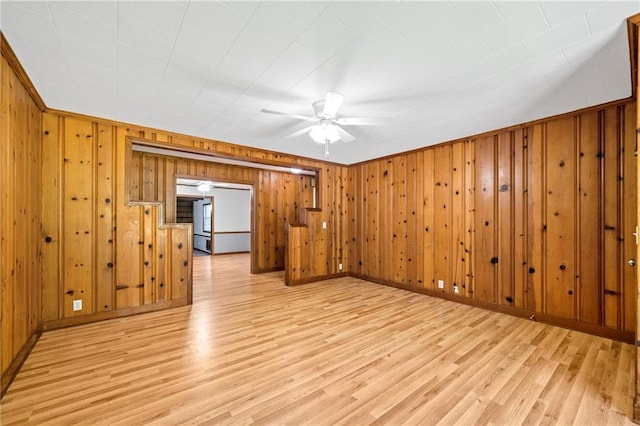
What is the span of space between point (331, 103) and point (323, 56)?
A: 0.50 m

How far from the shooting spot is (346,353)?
247cm

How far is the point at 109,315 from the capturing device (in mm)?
3275

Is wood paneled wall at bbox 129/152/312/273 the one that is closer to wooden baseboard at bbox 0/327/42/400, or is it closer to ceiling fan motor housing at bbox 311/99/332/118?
wooden baseboard at bbox 0/327/42/400

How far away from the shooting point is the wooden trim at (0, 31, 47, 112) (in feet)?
6.05

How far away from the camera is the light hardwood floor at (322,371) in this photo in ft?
5.64

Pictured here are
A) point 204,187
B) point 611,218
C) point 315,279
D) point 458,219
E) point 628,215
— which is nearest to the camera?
point 628,215

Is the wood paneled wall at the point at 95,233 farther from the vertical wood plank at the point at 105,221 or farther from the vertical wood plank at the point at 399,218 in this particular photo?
the vertical wood plank at the point at 399,218

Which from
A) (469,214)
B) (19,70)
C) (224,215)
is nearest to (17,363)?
(19,70)

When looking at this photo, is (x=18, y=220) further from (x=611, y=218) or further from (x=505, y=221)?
(x=611, y=218)

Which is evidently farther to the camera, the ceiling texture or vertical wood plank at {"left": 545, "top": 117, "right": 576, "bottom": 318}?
vertical wood plank at {"left": 545, "top": 117, "right": 576, "bottom": 318}

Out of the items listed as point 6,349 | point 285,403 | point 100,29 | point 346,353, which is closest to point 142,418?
point 285,403

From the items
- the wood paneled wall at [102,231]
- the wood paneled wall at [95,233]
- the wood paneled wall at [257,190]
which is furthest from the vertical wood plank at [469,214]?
the wood paneled wall at [95,233]

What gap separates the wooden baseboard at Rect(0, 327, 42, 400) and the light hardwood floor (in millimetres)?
51

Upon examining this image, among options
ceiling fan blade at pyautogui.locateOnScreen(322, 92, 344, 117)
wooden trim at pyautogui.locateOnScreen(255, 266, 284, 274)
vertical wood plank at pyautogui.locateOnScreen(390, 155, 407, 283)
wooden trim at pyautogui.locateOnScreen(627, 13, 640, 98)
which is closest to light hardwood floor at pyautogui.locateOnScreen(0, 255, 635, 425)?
vertical wood plank at pyautogui.locateOnScreen(390, 155, 407, 283)
